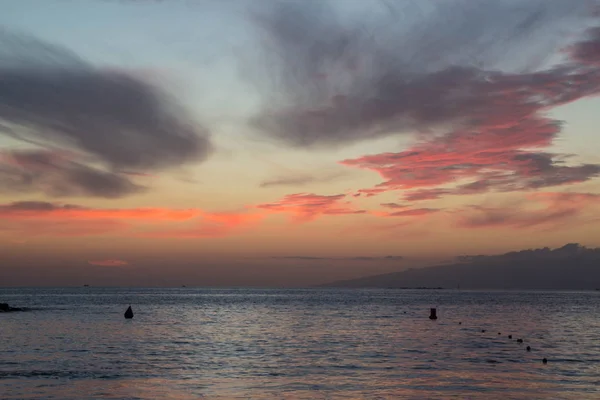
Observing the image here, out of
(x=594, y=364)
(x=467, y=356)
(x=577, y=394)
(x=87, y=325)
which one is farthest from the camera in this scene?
(x=87, y=325)

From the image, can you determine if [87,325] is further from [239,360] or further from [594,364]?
[594,364]

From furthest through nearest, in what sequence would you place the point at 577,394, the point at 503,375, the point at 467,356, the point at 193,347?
the point at 193,347, the point at 467,356, the point at 503,375, the point at 577,394

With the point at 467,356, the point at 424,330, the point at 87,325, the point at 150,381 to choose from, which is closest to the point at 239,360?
the point at 150,381

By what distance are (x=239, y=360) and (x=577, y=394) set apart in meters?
24.3

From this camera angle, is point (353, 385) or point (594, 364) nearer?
point (353, 385)

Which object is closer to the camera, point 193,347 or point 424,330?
point 193,347

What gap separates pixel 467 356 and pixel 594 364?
31.6 feet

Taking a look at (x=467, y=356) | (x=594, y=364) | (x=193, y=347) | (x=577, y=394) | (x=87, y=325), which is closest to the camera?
(x=577, y=394)

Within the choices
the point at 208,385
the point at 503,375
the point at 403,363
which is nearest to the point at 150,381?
the point at 208,385

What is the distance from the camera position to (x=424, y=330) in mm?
77562

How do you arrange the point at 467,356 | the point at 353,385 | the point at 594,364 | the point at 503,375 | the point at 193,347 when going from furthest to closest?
the point at 193,347, the point at 467,356, the point at 594,364, the point at 503,375, the point at 353,385

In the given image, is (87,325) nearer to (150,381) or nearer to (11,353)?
(11,353)

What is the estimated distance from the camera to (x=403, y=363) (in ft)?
147

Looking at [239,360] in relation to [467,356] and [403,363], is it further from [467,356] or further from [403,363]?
[467,356]
